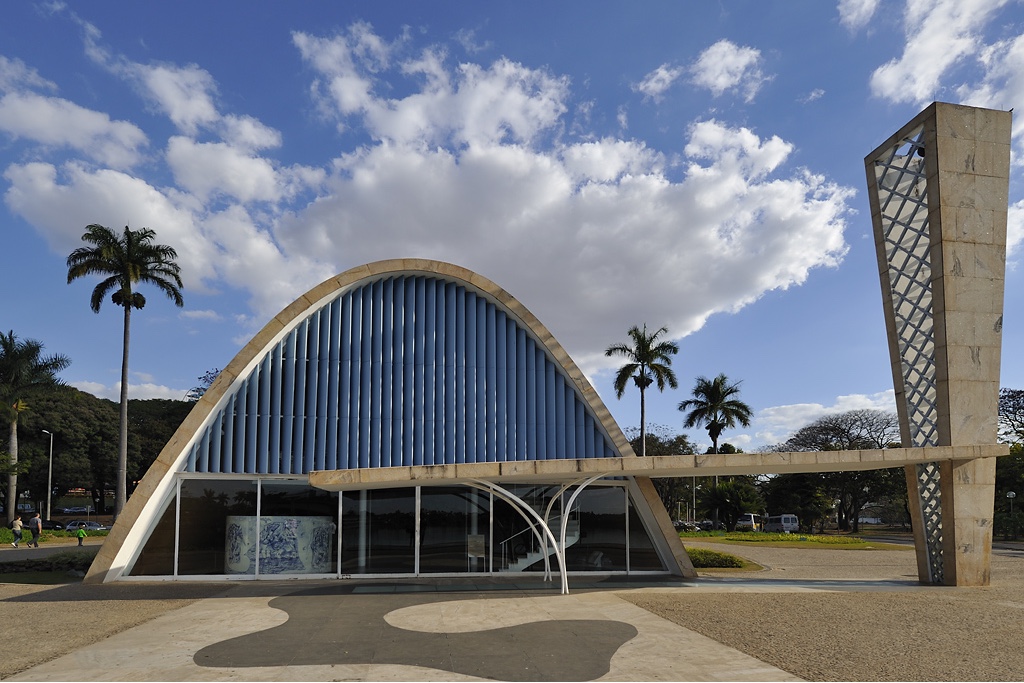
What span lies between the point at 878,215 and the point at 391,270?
46.4 feet

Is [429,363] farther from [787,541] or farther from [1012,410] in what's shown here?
[1012,410]

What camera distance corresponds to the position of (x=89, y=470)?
228 ft

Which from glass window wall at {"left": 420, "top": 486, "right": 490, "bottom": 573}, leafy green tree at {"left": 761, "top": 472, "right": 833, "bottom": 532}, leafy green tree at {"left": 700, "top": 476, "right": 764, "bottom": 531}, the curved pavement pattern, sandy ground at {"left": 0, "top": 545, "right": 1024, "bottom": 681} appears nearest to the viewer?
the curved pavement pattern

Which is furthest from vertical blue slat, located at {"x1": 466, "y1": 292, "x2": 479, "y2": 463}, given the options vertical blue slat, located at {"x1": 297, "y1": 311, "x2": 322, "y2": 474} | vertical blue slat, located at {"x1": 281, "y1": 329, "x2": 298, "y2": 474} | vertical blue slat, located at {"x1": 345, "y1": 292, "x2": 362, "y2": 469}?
vertical blue slat, located at {"x1": 281, "y1": 329, "x2": 298, "y2": 474}

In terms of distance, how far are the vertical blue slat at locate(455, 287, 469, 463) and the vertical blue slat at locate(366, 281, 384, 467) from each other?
219cm

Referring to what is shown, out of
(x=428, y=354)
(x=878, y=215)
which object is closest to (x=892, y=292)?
(x=878, y=215)

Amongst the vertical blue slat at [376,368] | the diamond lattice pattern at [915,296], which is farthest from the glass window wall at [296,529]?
the diamond lattice pattern at [915,296]

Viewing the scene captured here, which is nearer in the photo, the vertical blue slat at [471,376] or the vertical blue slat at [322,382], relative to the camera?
the vertical blue slat at [322,382]

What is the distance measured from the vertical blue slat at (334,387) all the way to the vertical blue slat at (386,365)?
1.23 m

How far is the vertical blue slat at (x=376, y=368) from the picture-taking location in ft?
69.6

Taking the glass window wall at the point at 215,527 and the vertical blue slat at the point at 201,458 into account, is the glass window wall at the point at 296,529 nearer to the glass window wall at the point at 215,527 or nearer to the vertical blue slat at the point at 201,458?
the glass window wall at the point at 215,527

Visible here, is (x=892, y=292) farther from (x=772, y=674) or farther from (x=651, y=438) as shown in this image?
(x=651, y=438)

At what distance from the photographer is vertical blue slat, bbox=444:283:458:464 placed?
850 inches

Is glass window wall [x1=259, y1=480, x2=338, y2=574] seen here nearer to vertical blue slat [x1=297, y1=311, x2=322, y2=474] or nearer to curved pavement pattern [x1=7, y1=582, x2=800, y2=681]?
vertical blue slat [x1=297, y1=311, x2=322, y2=474]
